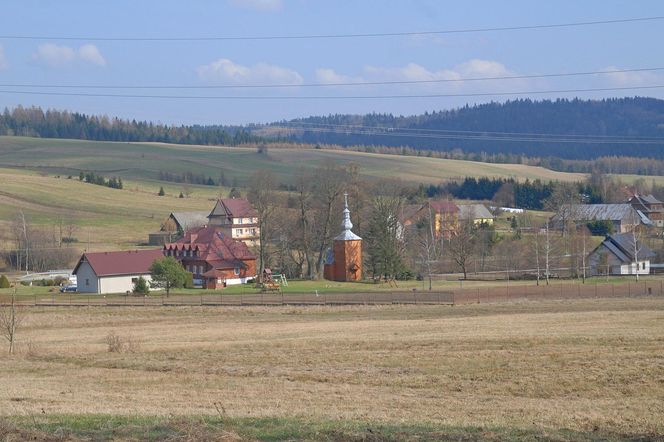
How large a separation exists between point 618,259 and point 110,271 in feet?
133

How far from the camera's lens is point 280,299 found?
57.0 meters

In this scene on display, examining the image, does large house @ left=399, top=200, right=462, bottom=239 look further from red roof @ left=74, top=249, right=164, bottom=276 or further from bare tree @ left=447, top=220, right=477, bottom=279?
red roof @ left=74, top=249, right=164, bottom=276

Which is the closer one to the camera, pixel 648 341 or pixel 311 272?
pixel 648 341

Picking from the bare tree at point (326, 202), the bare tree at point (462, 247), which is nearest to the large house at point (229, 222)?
the bare tree at point (326, 202)

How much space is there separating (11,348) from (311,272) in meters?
45.0

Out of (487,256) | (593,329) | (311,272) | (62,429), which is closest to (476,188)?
(487,256)

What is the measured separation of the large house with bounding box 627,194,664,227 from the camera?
124875mm

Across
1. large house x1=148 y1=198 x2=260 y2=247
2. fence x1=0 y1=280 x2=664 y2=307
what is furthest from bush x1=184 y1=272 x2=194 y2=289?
large house x1=148 y1=198 x2=260 y2=247

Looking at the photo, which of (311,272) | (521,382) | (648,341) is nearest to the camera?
(521,382)

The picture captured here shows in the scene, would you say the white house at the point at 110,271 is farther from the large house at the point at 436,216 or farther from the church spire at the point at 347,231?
the large house at the point at 436,216

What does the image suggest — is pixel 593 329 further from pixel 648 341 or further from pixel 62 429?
pixel 62 429

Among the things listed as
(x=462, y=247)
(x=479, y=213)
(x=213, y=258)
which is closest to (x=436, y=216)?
(x=462, y=247)

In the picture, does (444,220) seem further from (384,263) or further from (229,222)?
(229,222)

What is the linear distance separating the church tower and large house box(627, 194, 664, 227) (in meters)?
60.9
